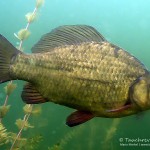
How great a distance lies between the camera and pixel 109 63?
2488 millimetres

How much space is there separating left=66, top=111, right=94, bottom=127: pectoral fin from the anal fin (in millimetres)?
316

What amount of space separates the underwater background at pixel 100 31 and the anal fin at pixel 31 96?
866 millimetres

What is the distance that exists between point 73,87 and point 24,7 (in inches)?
1016

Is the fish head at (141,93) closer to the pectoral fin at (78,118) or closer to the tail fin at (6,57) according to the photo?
the pectoral fin at (78,118)

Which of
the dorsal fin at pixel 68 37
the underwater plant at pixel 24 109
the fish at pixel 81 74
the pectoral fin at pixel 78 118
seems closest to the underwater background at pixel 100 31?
the underwater plant at pixel 24 109

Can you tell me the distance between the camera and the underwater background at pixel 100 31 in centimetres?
805

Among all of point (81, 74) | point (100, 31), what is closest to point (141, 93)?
point (81, 74)

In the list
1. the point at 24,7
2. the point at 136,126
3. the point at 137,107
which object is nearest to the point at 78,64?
the point at 137,107

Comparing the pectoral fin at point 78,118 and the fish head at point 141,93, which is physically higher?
the fish head at point 141,93

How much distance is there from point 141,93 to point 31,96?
38.2 inches

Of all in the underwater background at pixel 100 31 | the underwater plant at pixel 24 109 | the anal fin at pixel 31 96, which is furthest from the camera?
the underwater background at pixel 100 31

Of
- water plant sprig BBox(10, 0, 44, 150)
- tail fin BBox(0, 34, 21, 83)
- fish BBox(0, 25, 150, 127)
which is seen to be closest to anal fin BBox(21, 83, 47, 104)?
fish BBox(0, 25, 150, 127)

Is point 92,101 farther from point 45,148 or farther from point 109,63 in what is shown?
point 45,148

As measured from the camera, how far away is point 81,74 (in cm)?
249
